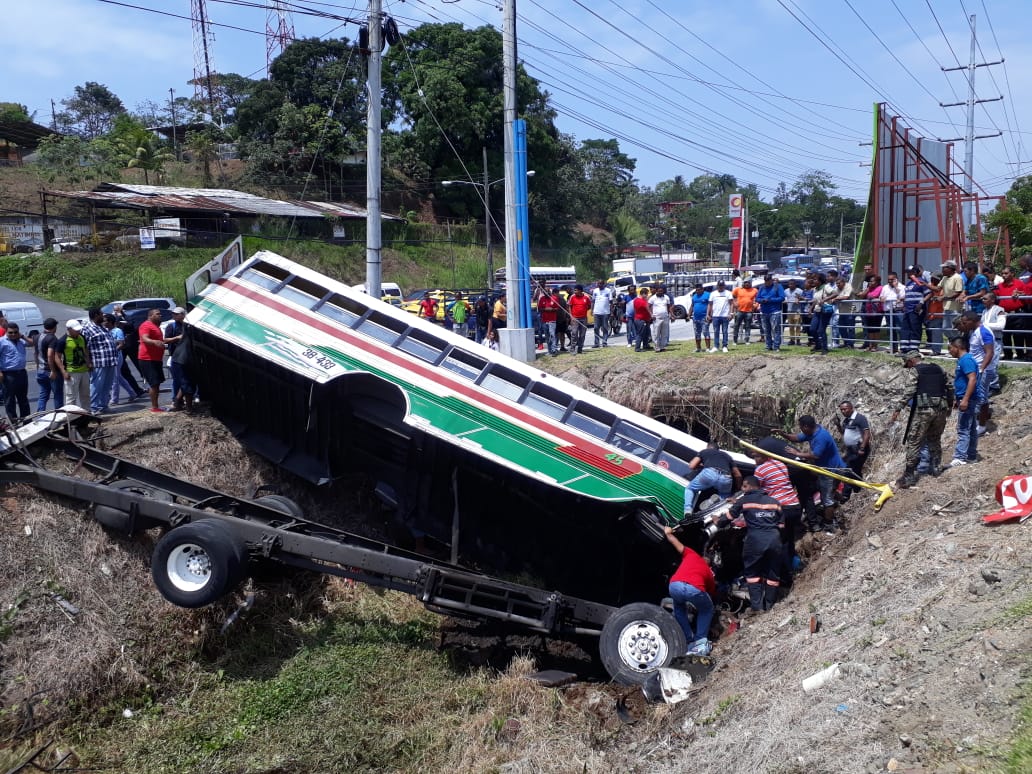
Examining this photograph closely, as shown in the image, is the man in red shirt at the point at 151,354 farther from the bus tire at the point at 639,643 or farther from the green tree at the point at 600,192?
the green tree at the point at 600,192

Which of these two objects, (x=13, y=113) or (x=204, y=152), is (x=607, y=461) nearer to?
(x=204, y=152)

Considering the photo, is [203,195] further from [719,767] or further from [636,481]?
[719,767]

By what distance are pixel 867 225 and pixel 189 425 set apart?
1354 cm

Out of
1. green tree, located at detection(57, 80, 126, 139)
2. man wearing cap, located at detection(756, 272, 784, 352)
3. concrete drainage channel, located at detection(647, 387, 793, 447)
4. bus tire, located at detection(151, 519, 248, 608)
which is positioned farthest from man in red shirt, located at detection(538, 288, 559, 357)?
green tree, located at detection(57, 80, 126, 139)

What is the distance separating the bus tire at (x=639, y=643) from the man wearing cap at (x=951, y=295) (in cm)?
723

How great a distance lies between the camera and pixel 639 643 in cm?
816

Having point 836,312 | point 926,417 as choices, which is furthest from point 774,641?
point 836,312

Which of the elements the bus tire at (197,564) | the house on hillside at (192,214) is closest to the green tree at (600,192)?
the house on hillside at (192,214)

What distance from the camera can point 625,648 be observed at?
8.17m

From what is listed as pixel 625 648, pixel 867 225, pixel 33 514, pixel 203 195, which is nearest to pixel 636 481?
pixel 625 648

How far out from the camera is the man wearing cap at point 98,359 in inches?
463

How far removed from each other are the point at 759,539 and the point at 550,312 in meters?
9.60

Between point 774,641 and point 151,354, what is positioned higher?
point 151,354

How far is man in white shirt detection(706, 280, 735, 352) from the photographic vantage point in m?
15.1
